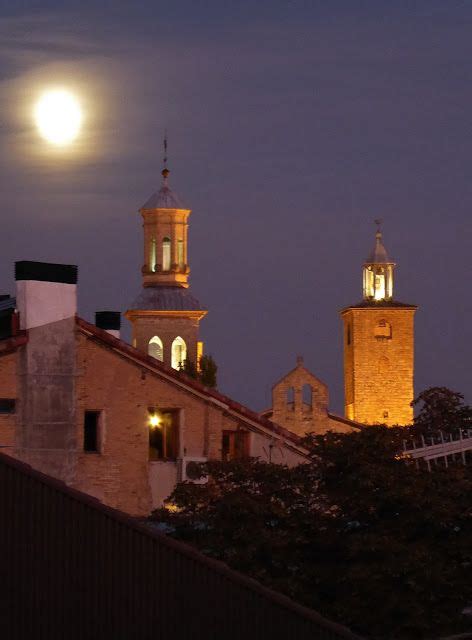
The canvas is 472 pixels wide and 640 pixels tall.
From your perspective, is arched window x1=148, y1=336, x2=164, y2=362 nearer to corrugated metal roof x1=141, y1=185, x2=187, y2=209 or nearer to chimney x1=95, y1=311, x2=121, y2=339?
corrugated metal roof x1=141, y1=185, x2=187, y2=209

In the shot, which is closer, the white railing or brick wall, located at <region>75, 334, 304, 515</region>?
the white railing

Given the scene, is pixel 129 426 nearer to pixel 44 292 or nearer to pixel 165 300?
pixel 44 292

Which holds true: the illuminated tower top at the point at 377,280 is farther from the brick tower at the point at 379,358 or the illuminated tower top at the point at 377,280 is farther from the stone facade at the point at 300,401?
the stone facade at the point at 300,401

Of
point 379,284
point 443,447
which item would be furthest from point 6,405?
point 379,284

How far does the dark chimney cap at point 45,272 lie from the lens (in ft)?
167

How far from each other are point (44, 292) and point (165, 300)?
101 m

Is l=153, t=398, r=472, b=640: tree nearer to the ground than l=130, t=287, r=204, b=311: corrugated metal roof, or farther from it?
nearer to the ground

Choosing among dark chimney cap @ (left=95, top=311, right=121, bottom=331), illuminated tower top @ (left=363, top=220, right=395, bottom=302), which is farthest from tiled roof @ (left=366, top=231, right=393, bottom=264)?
dark chimney cap @ (left=95, top=311, right=121, bottom=331)

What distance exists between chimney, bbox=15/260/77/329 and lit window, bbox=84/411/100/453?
279 cm

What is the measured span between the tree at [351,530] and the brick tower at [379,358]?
122660 millimetres

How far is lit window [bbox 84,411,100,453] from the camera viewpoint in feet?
173

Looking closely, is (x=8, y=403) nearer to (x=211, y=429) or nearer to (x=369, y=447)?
(x=211, y=429)

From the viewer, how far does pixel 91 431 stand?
5294 cm

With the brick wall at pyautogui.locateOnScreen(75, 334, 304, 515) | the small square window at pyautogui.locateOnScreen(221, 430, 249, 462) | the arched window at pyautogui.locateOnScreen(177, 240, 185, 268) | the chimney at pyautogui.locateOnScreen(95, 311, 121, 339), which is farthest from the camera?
the arched window at pyautogui.locateOnScreen(177, 240, 185, 268)
